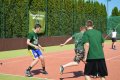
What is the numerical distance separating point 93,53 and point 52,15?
21.8m

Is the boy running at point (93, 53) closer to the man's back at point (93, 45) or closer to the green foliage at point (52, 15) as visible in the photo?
the man's back at point (93, 45)

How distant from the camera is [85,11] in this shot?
1527 inches

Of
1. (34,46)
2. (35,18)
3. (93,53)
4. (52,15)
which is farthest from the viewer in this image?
(52,15)

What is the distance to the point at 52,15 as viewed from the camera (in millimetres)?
29531

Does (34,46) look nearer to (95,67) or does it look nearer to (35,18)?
(95,67)

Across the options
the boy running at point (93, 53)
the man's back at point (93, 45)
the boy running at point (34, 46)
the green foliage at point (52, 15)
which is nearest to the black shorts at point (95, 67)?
the boy running at point (93, 53)

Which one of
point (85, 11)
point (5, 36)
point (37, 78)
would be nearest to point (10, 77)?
point (37, 78)

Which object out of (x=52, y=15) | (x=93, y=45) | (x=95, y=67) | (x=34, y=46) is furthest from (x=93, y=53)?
(x=52, y=15)

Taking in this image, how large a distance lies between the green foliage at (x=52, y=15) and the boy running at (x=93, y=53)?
595 inches

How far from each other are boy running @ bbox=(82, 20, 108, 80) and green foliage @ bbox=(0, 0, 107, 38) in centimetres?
1511

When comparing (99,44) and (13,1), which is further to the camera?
(13,1)

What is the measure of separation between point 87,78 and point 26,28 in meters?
17.5

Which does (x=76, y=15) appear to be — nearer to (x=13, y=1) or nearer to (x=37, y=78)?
(x=13, y=1)

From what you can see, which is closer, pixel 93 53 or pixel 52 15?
pixel 93 53
